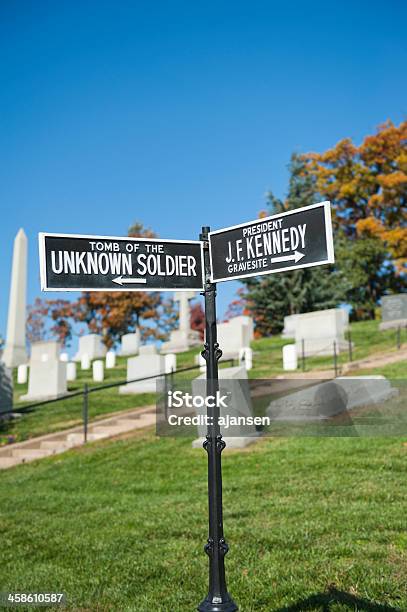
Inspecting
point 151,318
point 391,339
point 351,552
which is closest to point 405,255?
point 391,339

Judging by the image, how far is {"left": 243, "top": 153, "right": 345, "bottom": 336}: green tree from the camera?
35500 millimetres

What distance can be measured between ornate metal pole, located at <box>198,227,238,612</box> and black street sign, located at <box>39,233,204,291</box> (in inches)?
9.6

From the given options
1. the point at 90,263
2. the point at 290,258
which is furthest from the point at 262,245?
the point at 90,263

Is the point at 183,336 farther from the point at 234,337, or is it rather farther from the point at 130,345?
the point at 234,337

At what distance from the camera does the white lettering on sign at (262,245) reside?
2.82 meters

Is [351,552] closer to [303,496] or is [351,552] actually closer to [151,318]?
[303,496]

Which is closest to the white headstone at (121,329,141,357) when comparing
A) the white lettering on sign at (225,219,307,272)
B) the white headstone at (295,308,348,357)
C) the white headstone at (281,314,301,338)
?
the white headstone at (281,314,301,338)

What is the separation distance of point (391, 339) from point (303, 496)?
62.2 ft

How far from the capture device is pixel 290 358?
20.5 m

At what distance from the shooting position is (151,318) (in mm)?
52906

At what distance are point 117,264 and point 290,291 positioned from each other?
108 ft

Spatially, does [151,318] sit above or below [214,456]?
above

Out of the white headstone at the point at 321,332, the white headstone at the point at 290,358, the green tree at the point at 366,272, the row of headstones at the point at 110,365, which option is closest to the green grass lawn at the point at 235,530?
the row of headstones at the point at 110,365

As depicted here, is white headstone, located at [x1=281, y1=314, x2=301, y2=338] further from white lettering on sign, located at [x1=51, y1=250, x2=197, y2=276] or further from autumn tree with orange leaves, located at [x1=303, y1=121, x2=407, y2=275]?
white lettering on sign, located at [x1=51, y1=250, x2=197, y2=276]
